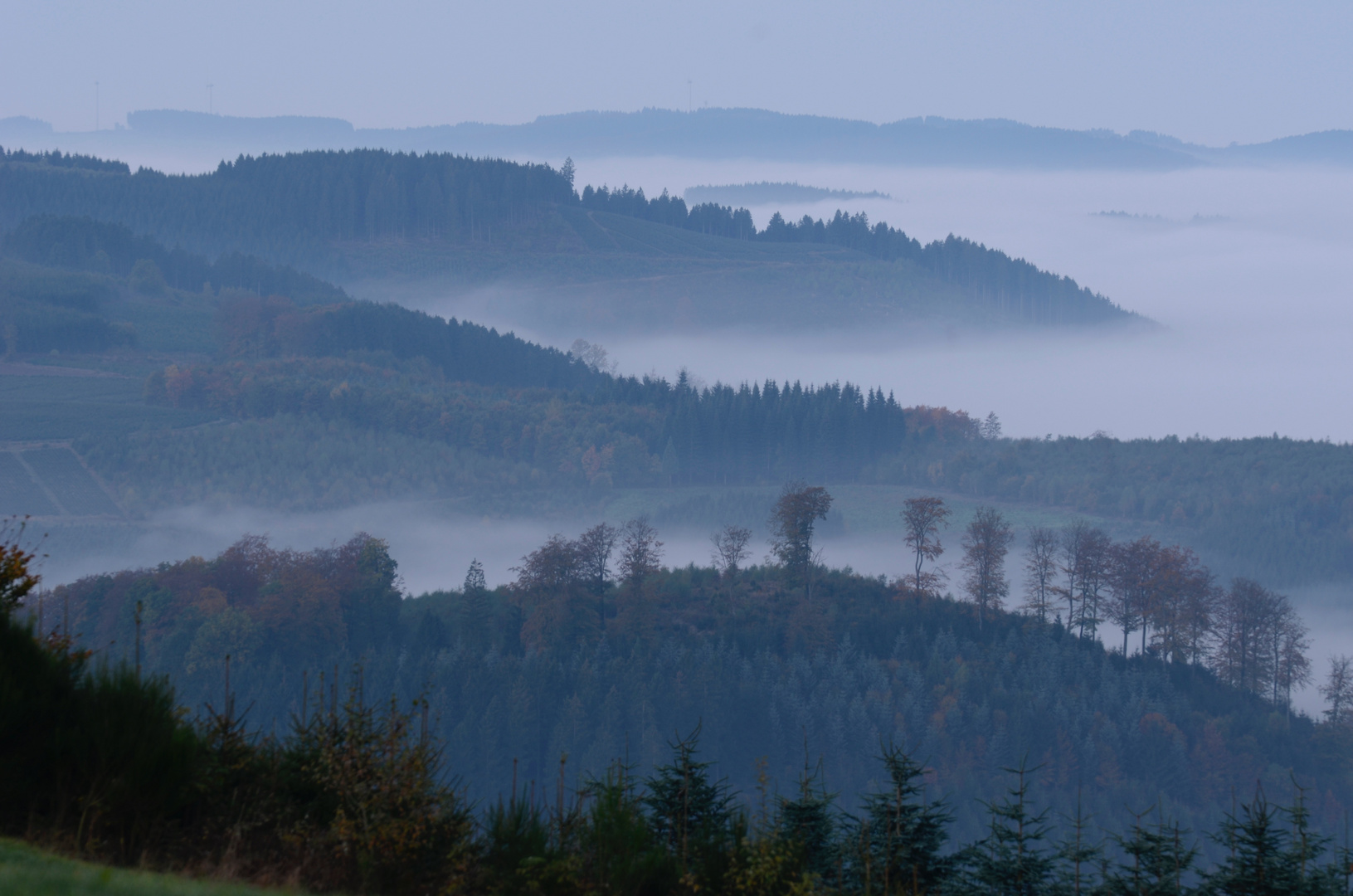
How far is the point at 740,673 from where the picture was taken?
81.1 meters

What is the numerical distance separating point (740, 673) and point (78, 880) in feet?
236

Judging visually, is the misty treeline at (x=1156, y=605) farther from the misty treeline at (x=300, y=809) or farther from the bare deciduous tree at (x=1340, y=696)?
the misty treeline at (x=300, y=809)

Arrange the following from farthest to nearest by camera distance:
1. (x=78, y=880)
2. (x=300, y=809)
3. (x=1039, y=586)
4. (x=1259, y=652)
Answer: (x=1039, y=586), (x=1259, y=652), (x=300, y=809), (x=78, y=880)

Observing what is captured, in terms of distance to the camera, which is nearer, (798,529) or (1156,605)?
(798,529)

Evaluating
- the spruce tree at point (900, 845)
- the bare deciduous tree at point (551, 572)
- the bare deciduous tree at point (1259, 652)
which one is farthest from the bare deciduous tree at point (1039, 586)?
the spruce tree at point (900, 845)

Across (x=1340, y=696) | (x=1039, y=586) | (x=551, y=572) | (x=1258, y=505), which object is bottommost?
(x=1340, y=696)

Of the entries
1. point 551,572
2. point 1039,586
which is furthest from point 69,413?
point 1039,586

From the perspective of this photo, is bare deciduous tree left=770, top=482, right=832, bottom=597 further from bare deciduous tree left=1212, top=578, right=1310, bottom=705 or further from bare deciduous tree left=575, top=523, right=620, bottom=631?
bare deciduous tree left=1212, top=578, right=1310, bottom=705

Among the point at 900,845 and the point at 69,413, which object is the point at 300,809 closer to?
the point at 900,845

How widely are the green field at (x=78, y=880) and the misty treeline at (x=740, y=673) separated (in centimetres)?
5452

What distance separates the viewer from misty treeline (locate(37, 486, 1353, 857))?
2911 inches

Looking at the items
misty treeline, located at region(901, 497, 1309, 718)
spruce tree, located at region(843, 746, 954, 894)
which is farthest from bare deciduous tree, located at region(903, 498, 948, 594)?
spruce tree, located at region(843, 746, 954, 894)

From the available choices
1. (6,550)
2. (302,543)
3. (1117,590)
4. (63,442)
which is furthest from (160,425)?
(6,550)

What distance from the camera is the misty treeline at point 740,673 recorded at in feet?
243
